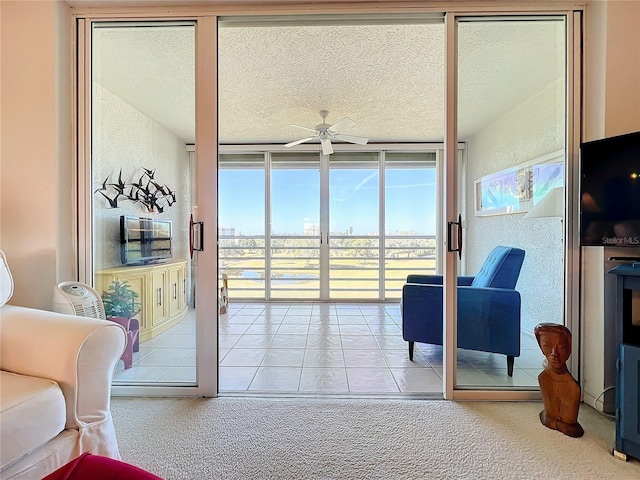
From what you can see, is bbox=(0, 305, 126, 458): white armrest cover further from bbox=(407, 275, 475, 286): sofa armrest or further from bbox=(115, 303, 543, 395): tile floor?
bbox=(407, 275, 475, 286): sofa armrest

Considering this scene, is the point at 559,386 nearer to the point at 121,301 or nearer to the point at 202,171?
the point at 202,171

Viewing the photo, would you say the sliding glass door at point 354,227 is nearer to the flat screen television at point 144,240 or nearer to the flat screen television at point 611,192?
the flat screen television at point 144,240

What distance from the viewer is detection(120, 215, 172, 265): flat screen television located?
263 centimetres

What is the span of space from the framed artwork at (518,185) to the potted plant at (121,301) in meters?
3.27

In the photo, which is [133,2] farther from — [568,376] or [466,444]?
[568,376]

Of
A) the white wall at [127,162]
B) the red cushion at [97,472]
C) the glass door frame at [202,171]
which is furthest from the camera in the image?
the white wall at [127,162]

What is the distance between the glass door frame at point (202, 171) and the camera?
1878mm

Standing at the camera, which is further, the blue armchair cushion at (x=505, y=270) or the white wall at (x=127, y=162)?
the blue armchair cushion at (x=505, y=270)

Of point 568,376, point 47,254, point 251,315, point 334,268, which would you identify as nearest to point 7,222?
point 47,254

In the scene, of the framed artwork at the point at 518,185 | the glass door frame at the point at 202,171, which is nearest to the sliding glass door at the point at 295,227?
the framed artwork at the point at 518,185

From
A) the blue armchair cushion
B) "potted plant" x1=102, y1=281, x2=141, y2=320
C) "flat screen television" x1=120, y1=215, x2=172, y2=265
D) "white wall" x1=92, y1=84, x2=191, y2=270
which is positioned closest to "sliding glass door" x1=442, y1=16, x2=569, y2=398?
the blue armchair cushion

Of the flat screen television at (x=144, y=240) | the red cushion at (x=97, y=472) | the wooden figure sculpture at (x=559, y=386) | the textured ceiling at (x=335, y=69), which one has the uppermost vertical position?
the textured ceiling at (x=335, y=69)

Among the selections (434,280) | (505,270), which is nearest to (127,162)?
(434,280)

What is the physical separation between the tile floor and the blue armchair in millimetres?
105
